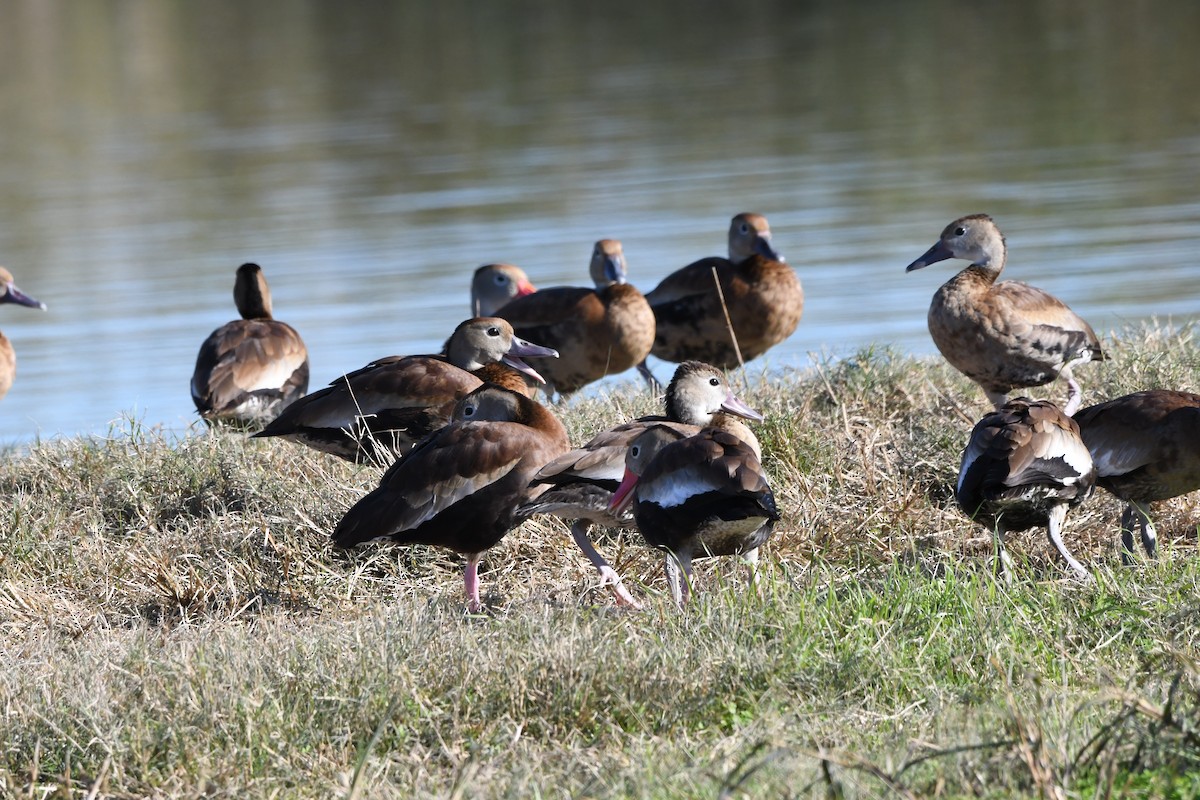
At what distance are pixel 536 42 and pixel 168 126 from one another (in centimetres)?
1137

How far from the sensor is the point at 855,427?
7242mm

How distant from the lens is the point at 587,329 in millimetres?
9914

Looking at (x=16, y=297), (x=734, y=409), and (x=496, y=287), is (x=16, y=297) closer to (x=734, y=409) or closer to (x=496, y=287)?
(x=496, y=287)

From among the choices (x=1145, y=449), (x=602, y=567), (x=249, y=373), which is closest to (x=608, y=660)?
(x=602, y=567)

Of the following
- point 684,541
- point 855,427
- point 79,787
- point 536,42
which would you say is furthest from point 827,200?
point 536,42

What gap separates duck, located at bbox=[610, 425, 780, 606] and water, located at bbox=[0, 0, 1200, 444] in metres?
3.75

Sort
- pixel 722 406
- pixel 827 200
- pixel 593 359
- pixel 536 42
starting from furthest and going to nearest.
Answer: pixel 536 42 → pixel 827 200 → pixel 593 359 → pixel 722 406

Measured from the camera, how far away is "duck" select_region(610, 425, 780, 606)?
521cm

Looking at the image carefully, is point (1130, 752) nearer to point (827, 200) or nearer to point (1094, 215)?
point (1094, 215)

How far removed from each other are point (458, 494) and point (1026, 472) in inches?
74.9

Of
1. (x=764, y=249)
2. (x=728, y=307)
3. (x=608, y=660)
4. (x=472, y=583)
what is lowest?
(x=472, y=583)

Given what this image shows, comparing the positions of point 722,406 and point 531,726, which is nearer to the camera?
point 531,726

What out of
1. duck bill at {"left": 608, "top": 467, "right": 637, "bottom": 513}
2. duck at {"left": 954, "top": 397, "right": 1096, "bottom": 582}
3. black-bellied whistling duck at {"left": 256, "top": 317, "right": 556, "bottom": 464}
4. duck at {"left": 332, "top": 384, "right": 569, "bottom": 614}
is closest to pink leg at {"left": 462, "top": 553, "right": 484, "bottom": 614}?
duck at {"left": 332, "top": 384, "right": 569, "bottom": 614}

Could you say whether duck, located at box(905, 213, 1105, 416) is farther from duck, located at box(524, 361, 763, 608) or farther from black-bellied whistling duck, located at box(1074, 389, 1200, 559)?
duck, located at box(524, 361, 763, 608)
